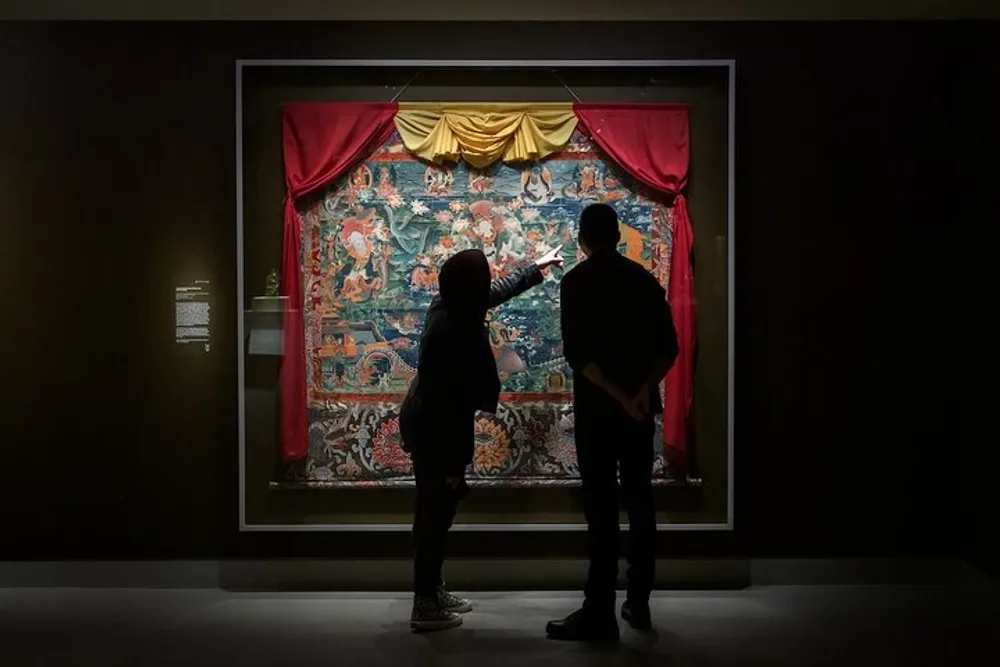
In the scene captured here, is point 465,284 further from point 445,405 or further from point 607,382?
point 607,382

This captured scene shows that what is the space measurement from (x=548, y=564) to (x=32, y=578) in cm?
257

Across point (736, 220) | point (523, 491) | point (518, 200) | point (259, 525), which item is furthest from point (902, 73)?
point (259, 525)

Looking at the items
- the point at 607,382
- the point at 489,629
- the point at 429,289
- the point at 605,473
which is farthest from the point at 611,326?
the point at 489,629

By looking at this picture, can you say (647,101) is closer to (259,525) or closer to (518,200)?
(518,200)

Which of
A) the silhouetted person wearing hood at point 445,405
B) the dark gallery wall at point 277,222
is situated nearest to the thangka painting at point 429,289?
the dark gallery wall at point 277,222

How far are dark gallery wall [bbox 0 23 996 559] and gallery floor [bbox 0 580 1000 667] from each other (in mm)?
259

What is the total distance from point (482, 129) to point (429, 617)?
2.29m

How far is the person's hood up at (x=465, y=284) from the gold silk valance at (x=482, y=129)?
0.87 meters

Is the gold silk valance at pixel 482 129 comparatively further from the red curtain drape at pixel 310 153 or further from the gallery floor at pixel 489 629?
the gallery floor at pixel 489 629

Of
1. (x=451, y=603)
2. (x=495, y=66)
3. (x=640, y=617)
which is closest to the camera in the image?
(x=640, y=617)

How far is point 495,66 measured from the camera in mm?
5133

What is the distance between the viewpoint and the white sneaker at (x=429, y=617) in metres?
4.61

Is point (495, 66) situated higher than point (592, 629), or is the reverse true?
point (495, 66)

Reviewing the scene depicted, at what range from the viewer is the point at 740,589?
5277 millimetres
